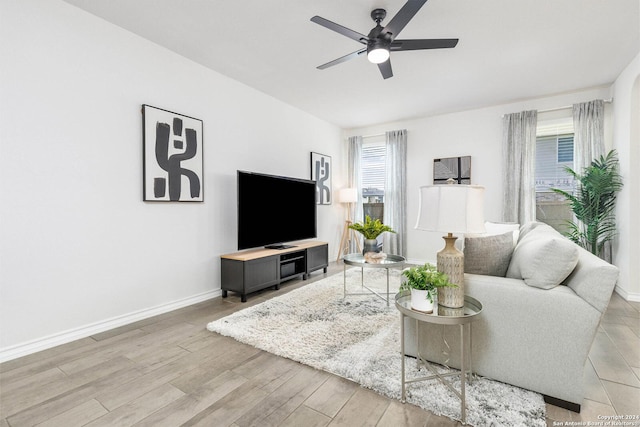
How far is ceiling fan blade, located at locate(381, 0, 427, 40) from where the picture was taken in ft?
6.40

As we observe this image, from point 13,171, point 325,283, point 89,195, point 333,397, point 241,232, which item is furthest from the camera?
point 325,283

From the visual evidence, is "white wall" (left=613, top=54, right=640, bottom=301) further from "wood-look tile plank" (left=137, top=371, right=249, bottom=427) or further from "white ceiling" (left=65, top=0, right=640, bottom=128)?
"wood-look tile plank" (left=137, top=371, right=249, bottom=427)

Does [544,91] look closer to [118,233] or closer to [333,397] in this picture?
[333,397]

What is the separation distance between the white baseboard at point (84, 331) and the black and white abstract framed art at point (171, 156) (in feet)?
3.55

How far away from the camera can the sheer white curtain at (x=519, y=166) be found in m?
4.52

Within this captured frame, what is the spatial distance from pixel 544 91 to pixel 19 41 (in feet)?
18.6

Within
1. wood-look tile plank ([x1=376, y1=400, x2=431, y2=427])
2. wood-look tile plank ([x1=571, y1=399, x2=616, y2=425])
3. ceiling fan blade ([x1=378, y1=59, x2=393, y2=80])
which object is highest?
ceiling fan blade ([x1=378, y1=59, x2=393, y2=80])

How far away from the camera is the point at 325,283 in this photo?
4.10 m

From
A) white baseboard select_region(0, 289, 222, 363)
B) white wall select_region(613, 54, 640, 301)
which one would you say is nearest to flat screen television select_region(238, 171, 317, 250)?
white baseboard select_region(0, 289, 222, 363)

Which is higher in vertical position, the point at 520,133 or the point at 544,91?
the point at 544,91

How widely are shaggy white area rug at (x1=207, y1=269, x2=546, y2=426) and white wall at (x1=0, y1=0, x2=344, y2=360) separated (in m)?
0.91

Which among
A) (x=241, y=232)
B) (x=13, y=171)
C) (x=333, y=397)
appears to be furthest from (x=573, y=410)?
(x=13, y=171)

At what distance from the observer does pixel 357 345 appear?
90.4 inches

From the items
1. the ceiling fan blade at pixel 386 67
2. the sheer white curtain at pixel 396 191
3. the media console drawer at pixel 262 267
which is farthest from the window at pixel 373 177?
the ceiling fan blade at pixel 386 67
